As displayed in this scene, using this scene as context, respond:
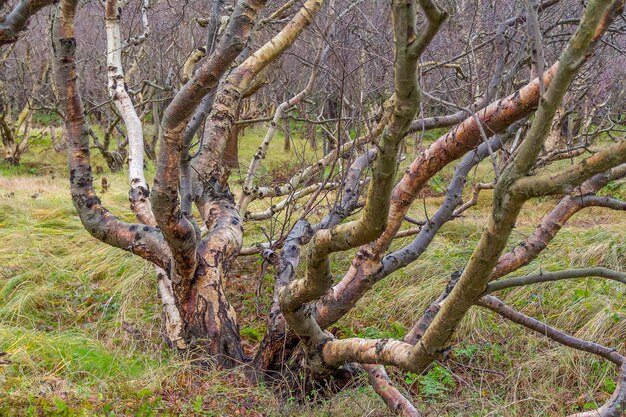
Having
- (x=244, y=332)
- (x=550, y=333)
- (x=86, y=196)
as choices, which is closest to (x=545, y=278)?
(x=550, y=333)

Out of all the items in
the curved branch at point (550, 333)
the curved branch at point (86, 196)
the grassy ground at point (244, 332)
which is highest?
the curved branch at point (86, 196)

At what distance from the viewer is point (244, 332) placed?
4.78m

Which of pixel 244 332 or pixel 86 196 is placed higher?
pixel 86 196

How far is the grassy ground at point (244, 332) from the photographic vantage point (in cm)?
289

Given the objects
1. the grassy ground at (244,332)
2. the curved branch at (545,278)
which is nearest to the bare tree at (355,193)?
the curved branch at (545,278)

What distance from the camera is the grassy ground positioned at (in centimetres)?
289

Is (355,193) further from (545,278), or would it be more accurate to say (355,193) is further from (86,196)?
(545,278)

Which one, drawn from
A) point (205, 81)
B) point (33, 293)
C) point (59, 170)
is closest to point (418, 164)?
point (205, 81)

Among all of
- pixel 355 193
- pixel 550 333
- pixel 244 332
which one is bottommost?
pixel 244 332

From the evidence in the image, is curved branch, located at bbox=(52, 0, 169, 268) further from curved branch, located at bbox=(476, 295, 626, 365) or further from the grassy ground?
curved branch, located at bbox=(476, 295, 626, 365)

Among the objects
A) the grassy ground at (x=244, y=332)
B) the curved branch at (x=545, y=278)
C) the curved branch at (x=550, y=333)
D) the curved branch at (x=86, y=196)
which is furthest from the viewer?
the curved branch at (x=86, y=196)

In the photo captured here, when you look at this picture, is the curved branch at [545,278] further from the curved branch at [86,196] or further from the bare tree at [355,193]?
the curved branch at [86,196]

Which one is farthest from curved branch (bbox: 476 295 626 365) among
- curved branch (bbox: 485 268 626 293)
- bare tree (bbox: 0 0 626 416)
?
curved branch (bbox: 485 268 626 293)

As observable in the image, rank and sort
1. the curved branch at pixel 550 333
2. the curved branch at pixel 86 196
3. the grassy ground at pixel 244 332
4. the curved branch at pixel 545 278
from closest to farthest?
the curved branch at pixel 545 278
the curved branch at pixel 550 333
the grassy ground at pixel 244 332
the curved branch at pixel 86 196
